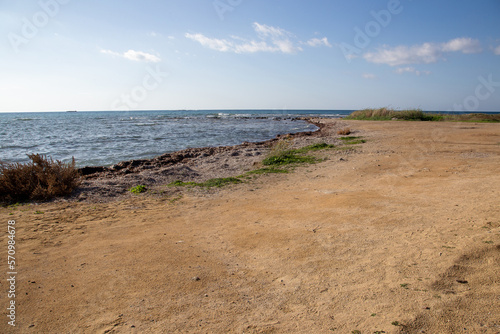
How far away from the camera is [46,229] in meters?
5.28

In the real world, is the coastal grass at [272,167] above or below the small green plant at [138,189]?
above

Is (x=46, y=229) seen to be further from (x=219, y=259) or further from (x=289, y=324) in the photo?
(x=289, y=324)

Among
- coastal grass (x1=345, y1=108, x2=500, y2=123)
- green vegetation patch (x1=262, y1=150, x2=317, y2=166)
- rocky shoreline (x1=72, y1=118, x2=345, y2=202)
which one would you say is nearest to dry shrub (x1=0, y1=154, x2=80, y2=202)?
rocky shoreline (x1=72, y1=118, x2=345, y2=202)

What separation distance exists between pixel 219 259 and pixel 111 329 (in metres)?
1.56

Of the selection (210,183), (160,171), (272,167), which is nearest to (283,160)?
(272,167)

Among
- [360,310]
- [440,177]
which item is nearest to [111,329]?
[360,310]

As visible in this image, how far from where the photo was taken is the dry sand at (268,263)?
2709 mm

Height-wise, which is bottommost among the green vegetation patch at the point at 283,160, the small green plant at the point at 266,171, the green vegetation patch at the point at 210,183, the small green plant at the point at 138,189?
the small green plant at the point at 138,189

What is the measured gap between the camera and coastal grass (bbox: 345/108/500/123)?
30.2 m

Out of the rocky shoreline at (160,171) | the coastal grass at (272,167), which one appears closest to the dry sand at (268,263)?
the rocky shoreline at (160,171)

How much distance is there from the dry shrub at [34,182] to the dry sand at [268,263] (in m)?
0.69

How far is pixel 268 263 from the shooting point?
3.79m

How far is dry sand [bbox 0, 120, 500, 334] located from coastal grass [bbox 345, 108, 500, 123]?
1159 inches

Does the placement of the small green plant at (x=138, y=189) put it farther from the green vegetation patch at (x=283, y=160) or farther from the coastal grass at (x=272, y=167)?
the green vegetation patch at (x=283, y=160)
